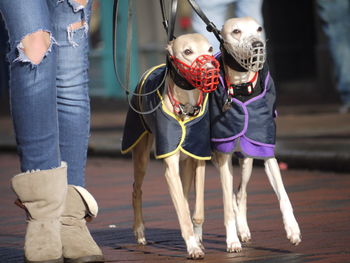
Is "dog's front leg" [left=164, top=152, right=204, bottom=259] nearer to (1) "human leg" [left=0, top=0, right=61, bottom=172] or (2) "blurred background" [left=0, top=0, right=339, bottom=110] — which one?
(1) "human leg" [left=0, top=0, right=61, bottom=172]

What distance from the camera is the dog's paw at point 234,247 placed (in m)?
5.05

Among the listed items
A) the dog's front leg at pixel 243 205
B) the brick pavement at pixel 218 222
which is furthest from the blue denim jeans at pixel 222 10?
the dog's front leg at pixel 243 205

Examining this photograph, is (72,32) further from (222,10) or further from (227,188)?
(222,10)

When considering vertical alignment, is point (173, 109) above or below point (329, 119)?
above

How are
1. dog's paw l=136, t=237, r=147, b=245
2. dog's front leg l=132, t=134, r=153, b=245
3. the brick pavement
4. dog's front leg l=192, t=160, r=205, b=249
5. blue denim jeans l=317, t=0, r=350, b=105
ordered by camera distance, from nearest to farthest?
the brick pavement → dog's front leg l=192, t=160, r=205, b=249 → dog's paw l=136, t=237, r=147, b=245 → dog's front leg l=132, t=134, r=153, b=245 → blue denim jeans l=317, t=0, r=350, b=105

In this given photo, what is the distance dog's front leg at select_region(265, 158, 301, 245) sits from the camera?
16.3 feet

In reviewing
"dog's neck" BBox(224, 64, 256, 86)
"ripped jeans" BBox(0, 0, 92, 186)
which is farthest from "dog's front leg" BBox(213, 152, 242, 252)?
"ripped jeans" BBox(0, 0, 92, 186)

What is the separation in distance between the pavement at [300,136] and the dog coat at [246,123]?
3.44 meters

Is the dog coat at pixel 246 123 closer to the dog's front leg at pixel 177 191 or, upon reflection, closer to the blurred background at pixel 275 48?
the dog's front leg at pixel 177 191

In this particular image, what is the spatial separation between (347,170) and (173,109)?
12.2ft

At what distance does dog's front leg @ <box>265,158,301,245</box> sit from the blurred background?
36.5 feet

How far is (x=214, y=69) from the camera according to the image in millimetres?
4953

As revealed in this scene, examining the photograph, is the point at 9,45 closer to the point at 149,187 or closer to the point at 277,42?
the point at 149,187

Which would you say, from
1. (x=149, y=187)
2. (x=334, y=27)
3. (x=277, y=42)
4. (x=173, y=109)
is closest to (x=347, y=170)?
(x=149, y=187)
